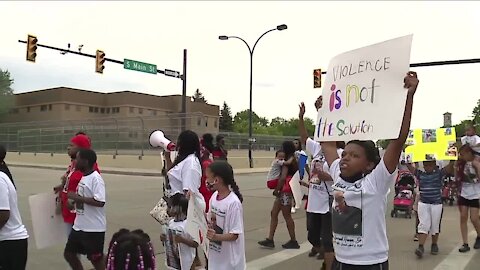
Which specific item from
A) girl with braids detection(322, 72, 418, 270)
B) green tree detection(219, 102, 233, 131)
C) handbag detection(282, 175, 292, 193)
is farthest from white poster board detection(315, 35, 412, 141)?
green tree detection(219, 102, 233, 131)

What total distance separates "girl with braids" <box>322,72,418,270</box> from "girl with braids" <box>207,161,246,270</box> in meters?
→ 0.97

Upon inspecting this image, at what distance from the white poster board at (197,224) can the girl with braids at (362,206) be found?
1.23 meters

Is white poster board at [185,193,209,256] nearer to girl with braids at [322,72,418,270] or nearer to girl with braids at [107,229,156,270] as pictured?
girl with braids at [322,72,418,270]

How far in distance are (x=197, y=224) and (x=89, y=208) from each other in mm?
1637

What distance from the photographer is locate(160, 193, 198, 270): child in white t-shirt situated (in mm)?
4543

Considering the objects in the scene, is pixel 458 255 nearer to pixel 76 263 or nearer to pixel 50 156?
pixel 76 263

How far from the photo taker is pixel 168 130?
3272cm

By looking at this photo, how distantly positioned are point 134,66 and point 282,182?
18.8 m

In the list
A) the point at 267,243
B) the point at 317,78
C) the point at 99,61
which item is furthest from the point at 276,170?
the point at 317,78

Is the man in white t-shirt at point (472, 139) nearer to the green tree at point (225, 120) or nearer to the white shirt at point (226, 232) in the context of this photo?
the white shirt at point (226, 232)

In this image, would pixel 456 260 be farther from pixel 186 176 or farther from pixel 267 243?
pixel 186 176

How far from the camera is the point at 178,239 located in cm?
456

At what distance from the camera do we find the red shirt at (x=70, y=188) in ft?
18.0

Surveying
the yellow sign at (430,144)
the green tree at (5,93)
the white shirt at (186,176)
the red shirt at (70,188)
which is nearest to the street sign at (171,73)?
the yellow sign at (430,144)
